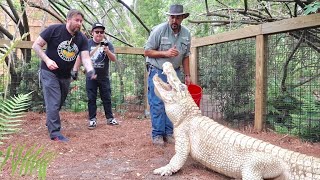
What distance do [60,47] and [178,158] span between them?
2164 mm

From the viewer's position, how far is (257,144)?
2.56 meters

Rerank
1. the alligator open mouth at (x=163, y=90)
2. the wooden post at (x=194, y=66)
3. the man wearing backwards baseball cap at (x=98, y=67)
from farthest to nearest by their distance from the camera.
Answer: the wooden post at (x=194, y=66) → the man wearing backwards baseball cap at (x=98, y=67) → the alligator open mouth at (x=163, y=90)

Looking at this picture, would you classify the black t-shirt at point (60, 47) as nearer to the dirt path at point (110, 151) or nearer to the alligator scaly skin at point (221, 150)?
the dirt path at point (110, 151)

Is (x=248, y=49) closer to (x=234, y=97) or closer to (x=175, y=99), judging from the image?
(x=234, y=97)

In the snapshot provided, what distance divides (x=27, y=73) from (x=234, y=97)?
152 inches

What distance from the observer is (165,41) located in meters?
4.00

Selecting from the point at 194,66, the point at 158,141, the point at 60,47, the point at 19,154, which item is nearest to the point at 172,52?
the point at 158,141

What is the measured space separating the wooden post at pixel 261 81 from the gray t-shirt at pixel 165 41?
97 centimetres

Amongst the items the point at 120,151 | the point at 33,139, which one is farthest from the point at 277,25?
the point at 33,139

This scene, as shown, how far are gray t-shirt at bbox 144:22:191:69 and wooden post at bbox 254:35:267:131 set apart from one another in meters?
0.97

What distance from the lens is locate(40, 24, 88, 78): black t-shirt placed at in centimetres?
419

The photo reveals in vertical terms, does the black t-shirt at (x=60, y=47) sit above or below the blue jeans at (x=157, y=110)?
above

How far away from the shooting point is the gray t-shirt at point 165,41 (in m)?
3.98

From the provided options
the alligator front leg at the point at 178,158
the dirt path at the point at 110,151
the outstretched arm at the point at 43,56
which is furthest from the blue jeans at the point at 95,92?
the alligator front leg at the point at 178,158
